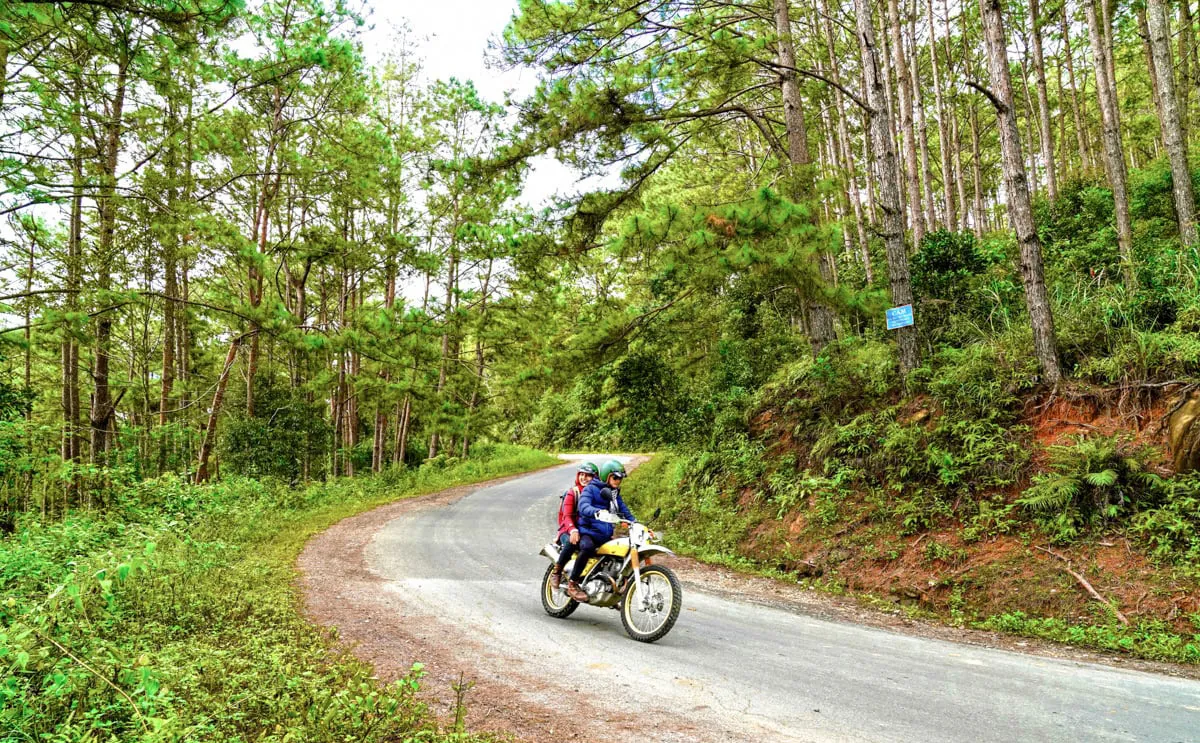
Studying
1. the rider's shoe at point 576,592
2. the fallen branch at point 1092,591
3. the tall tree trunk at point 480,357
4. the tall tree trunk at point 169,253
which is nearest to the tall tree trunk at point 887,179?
the fallen branch at point 1092,591

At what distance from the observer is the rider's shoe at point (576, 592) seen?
6352 mm

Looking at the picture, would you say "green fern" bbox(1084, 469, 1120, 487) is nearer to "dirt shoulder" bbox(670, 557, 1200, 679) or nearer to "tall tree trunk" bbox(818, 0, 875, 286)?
"dirt shoulder" bbox(670, 557, 1200, 679)

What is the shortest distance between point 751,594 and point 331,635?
4.97 metres


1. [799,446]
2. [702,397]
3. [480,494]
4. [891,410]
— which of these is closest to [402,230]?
[480,494]

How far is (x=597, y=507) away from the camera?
6.47 metres

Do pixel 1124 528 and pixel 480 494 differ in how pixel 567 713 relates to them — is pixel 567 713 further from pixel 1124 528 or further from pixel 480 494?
pixel 480 494

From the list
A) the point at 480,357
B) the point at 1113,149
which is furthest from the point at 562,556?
the point at 480,357

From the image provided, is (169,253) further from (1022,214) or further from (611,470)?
(1022,214)

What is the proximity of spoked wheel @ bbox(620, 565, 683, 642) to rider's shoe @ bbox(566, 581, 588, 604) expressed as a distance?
43 centimetres

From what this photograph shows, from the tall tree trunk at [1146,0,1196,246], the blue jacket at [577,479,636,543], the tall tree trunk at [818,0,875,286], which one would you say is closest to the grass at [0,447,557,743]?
the blue jacket at [577,479,636,543]

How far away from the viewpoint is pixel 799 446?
445 inches

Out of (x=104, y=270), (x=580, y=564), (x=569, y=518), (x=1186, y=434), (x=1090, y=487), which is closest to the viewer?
(x=580, y=564)

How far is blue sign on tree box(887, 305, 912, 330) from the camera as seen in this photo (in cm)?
975

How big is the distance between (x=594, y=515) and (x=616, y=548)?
0.39m
